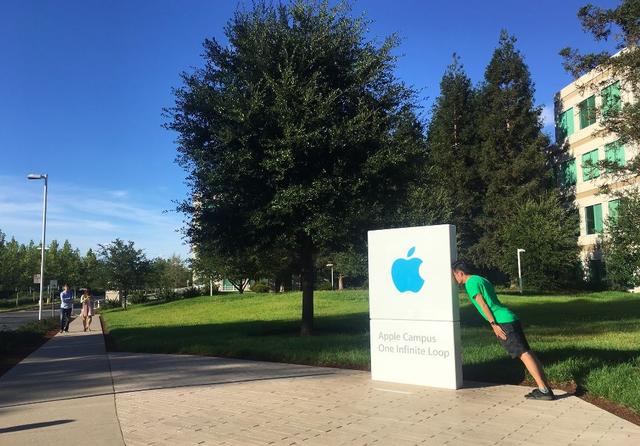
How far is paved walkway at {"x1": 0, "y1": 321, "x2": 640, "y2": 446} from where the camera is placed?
18.0 feet

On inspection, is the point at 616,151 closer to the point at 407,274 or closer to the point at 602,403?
the point at 407,274

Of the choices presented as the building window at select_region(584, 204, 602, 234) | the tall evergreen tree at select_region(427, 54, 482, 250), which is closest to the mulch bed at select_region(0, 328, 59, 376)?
the tall evergreen tree at select_region(427, 54, 482, 250)

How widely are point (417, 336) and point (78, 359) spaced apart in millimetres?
7886

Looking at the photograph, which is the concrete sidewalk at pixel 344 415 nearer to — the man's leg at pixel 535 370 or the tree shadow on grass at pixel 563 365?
the man's leg at pixel 535 370

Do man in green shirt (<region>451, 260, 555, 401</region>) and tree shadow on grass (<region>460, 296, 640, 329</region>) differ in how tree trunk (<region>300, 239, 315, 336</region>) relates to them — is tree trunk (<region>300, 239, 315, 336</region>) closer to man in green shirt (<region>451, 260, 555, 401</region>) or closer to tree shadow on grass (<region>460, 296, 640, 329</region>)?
tree shadow on grass (<region>460, 296, 640, 329</region>)

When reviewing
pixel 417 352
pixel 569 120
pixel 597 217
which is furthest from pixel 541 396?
pixel 569 120

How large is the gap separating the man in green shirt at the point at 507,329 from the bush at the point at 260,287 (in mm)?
47225

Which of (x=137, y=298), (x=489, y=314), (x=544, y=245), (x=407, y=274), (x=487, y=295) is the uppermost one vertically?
(x=544, y=245)

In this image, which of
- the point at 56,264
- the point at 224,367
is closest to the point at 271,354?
the point at 224,367

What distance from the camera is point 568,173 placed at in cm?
5100

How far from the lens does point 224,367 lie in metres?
10.1

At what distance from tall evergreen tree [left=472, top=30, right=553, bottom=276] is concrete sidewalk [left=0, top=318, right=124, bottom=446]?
137 feet

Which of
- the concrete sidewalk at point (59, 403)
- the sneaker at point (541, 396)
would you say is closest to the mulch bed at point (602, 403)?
the sneaker at point (541, 396)

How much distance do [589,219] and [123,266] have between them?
→ 37051 millimetres
